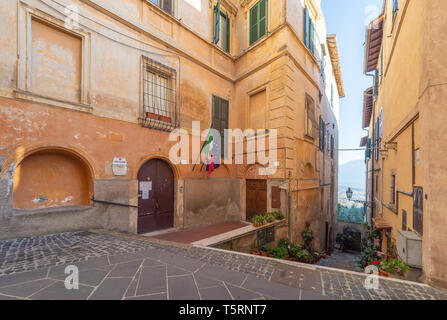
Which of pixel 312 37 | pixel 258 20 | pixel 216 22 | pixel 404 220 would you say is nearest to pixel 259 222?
pixel 404 220

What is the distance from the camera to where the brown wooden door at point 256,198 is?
8.78 metres

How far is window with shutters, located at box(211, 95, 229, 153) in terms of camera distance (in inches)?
372

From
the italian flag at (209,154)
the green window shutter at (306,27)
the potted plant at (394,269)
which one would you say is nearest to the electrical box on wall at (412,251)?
the potted plant at (394,269)

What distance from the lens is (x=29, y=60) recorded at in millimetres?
4746

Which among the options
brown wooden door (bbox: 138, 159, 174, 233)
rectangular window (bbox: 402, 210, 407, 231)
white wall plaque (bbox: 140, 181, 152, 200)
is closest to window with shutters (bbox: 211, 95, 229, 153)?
brown wooden door (bbox: 138, 159, 174, 233)

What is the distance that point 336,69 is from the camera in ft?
56.7

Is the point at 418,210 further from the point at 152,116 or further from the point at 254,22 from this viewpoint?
the point at 254,22

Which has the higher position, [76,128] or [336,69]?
[336,69]

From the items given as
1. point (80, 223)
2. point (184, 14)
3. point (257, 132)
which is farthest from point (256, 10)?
point (80, 223)

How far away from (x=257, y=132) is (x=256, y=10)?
5.96m

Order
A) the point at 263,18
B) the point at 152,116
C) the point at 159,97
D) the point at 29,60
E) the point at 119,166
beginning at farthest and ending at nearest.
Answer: the point at 263,18, the point at 159,97, the point at 152,116, the point at 119,166, the point at 29,60

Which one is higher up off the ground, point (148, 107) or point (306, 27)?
point (306, 27)

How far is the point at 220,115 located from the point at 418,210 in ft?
25.3

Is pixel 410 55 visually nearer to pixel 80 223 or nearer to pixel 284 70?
pixel 284 70
